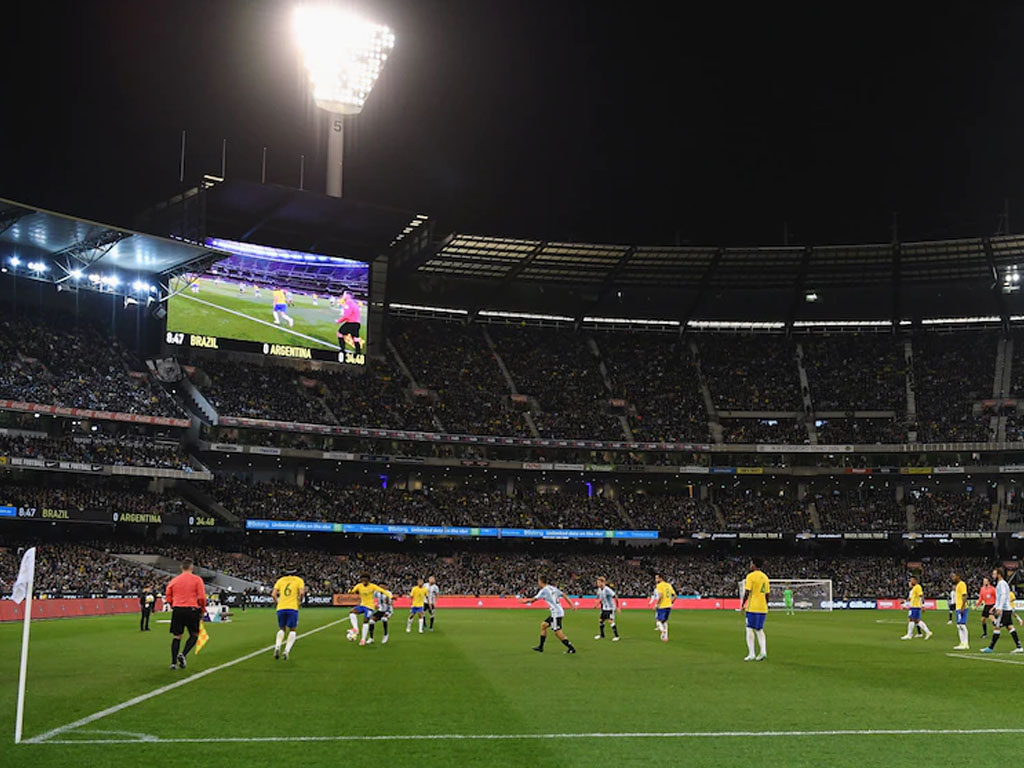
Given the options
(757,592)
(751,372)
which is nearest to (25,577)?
(757,592)

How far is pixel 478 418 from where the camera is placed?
79438 mm

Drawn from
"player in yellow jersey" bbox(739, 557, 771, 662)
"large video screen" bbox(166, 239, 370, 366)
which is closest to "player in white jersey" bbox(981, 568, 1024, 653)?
"player in yellow jersey" bbox(739, 557, 771, 662)

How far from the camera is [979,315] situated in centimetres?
8500

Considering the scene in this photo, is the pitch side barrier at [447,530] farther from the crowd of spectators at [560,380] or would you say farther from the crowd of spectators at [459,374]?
the crowd of spectators at [459,374]

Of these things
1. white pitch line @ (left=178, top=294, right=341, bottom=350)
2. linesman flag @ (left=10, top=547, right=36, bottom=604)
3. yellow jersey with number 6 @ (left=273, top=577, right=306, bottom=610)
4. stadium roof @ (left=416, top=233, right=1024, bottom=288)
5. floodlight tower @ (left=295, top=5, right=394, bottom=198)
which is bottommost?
yellow jersey with number 6 @ (left=273, top=577, right=306, bottom=610)

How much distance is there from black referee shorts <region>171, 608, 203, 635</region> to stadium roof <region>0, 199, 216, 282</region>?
1542 inches

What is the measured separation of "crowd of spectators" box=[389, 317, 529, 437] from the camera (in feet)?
260

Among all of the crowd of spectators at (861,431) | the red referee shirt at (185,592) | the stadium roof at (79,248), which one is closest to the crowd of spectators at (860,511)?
the crowd of spectators at (861,431)

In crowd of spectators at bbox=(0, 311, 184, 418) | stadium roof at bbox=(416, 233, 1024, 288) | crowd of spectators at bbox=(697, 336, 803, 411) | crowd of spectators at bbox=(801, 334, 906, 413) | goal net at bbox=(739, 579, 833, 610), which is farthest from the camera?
crowd of spectators at bbox=(697, 336, 803, 411)

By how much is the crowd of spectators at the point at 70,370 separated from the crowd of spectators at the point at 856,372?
5187 centimetres

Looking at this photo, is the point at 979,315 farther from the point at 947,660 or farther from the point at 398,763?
the point at 398,763

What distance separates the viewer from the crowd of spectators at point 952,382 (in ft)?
259

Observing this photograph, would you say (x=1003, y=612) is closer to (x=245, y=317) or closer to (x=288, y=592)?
(x=288, y=592)

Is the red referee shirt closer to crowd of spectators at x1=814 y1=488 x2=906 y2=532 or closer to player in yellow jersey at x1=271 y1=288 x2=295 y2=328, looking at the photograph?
player in yellow jersey at x1=271 y1=288 x2=295 y2=328
